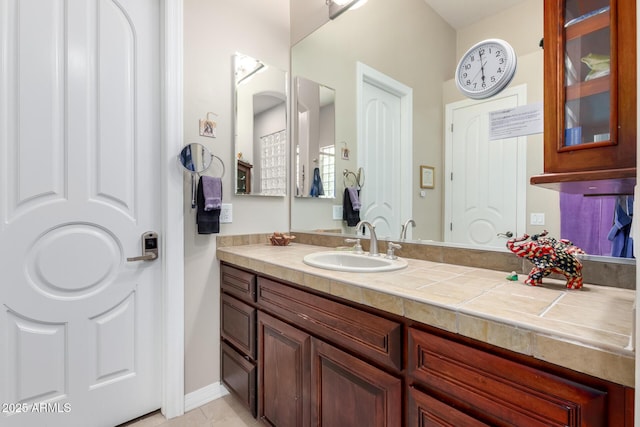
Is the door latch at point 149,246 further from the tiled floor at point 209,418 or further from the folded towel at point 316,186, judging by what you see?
the folded towel at point 316,186

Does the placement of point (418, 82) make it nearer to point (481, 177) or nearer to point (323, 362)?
point (481, 177)

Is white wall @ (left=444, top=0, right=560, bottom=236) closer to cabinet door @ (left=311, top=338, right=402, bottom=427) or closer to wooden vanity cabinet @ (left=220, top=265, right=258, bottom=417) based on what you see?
cabinet door @ (left=311, top=338, right=402, bottom=427)

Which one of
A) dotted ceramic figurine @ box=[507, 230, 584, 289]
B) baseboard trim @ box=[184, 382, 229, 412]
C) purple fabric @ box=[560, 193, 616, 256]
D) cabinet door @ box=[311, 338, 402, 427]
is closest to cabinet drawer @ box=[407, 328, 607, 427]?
cabinet door @ box=[311, 338, 402, 427]

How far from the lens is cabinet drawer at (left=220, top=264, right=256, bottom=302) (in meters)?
1.52

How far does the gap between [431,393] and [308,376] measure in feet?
1.72

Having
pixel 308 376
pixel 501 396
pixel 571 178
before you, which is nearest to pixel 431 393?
pixel 501 396

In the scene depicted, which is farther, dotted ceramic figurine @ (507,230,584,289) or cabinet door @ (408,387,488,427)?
dotted ceramic figurine @ (507,230,584,289)

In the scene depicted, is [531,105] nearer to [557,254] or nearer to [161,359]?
[557,254]

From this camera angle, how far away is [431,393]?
2.72 feet

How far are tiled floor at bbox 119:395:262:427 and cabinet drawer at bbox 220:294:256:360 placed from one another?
15.4 inches

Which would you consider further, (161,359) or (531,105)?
(161,359)

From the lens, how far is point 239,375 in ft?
5.36

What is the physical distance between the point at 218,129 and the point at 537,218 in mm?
1706

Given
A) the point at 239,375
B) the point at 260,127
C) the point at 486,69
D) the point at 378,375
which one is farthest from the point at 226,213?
the point at 486,69
